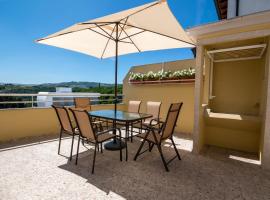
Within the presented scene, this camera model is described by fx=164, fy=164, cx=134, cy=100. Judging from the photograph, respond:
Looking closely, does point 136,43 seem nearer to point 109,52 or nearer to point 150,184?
point 109,52

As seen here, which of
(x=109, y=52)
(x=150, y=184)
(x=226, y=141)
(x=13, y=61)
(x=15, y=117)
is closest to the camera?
(x=150, y=184)

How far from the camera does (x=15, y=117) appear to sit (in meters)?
3.87

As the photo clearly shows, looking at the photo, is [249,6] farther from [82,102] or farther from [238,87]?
[82,102]

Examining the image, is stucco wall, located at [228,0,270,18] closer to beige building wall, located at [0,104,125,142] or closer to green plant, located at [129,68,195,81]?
green plant, located at [129,68,195,81]

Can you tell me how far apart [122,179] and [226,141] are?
103 inches

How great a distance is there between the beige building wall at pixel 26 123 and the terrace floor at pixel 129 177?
635 mm

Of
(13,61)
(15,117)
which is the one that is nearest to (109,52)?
(15,117)

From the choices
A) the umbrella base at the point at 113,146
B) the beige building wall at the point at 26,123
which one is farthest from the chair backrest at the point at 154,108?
the beige building wall at the point at 26,123

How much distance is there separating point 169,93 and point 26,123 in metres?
3.94

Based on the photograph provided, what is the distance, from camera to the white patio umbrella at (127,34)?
7.99ft

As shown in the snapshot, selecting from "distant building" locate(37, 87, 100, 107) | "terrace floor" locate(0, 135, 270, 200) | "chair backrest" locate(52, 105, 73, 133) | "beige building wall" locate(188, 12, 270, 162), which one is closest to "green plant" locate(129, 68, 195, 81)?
"beige building wall" locate(188, 12, 270, 162)

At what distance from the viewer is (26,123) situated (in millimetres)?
4055

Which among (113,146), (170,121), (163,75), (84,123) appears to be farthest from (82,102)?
(170,121)

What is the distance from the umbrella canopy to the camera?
2.44 m
